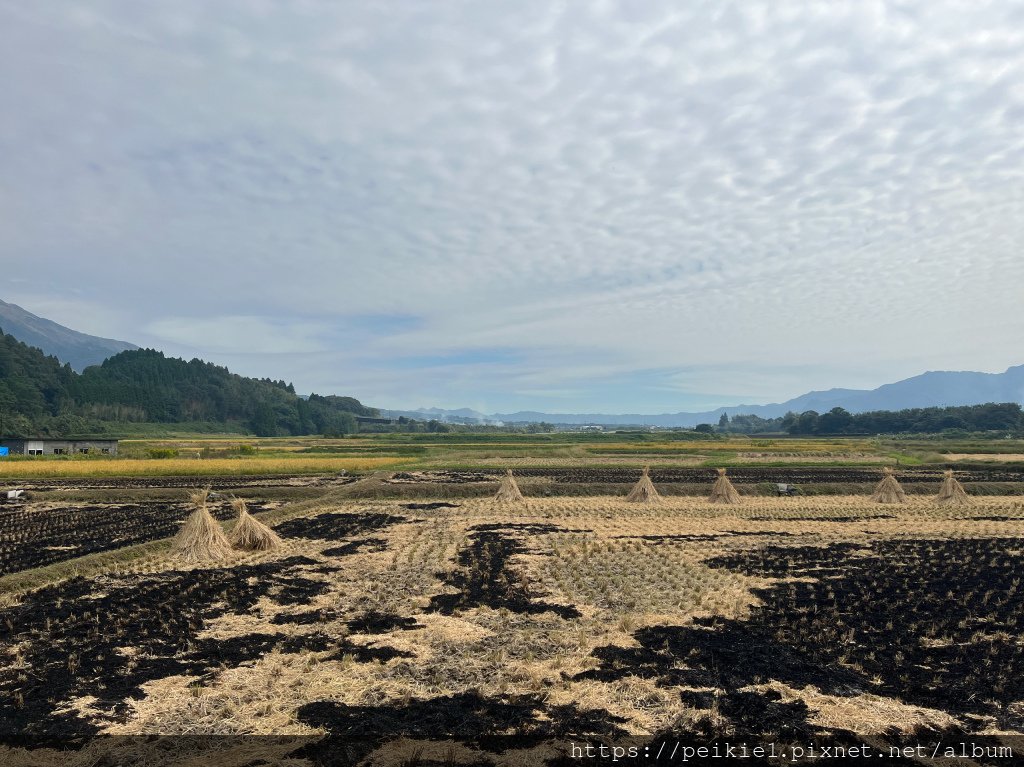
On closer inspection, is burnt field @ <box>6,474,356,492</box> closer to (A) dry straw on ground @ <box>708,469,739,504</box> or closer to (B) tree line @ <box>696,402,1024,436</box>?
(A) dry straw on ground @ <box>708,469,739,504</box>

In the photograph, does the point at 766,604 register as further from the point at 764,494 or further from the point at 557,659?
the point at 764,494

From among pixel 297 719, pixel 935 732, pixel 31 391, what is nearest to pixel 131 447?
pixel 31 391

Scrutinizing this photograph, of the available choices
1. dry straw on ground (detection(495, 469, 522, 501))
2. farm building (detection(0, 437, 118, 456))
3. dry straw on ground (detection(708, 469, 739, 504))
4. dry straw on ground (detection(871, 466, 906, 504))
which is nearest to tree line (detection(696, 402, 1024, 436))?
dry straw on ground (detection(871, 466, 906, 504))

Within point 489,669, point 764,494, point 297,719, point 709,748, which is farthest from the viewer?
point 764,494

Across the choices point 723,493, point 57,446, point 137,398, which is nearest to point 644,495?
point 723,493

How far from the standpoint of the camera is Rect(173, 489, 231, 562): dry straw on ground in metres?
16.9

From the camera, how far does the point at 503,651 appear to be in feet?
31.7

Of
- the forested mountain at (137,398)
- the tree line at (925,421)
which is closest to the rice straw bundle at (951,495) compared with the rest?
the tree line at (925,421)

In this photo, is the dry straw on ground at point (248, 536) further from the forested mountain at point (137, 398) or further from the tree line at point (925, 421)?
the tree line at point (925, 421)

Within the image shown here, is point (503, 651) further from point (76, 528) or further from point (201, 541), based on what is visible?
point (76, 528)

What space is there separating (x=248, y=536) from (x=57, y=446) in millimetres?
67546

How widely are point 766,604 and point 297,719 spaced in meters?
9.89

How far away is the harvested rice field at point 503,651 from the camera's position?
688 cm

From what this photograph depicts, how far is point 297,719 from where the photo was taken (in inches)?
288
